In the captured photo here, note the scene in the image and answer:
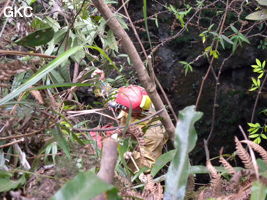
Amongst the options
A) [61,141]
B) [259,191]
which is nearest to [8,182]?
[61,141]

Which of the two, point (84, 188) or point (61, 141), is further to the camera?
point (61, 141)

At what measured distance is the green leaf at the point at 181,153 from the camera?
0.43m

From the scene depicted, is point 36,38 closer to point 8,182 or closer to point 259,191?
point 8,182

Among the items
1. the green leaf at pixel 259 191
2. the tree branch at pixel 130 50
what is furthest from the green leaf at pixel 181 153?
the tree branch at pixel 130 50

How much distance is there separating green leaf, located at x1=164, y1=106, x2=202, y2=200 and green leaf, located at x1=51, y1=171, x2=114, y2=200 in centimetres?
11

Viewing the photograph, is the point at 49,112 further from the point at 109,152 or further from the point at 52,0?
the point at 52,0

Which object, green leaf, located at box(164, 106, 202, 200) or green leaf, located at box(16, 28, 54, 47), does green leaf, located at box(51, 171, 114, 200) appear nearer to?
green leaf, located at box(164, 106, 202, 200)

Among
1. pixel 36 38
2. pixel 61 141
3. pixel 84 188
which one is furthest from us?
pixel 36 38

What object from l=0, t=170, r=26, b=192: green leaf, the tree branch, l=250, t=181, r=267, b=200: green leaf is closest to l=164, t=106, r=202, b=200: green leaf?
l=250, t=181, r=267, b=200: green leaf

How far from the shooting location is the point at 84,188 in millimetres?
337

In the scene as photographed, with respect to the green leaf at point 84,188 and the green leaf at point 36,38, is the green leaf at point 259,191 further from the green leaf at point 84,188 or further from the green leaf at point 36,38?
the green leaf at point 36,38

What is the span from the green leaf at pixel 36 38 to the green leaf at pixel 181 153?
0.38 meters

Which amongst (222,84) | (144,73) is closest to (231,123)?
(222,84)

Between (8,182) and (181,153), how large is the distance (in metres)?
0.22
